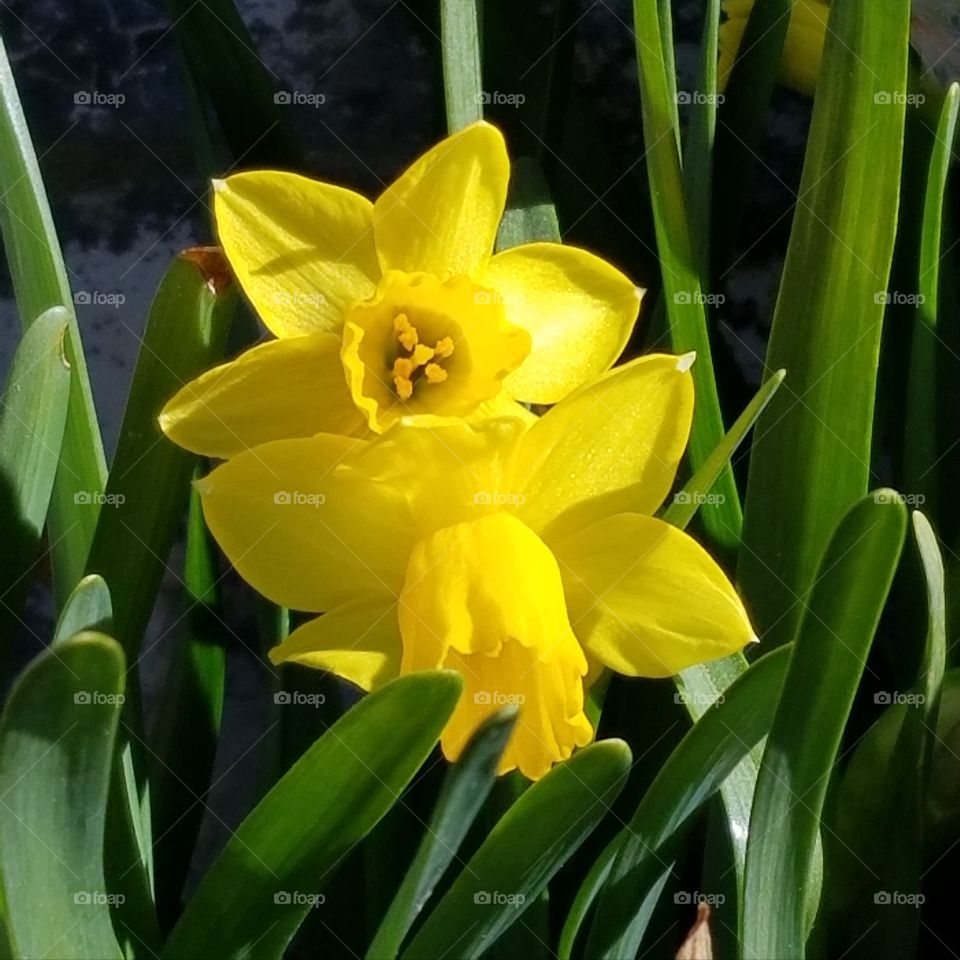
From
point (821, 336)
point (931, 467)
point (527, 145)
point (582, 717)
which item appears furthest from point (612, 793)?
point (527, 145)

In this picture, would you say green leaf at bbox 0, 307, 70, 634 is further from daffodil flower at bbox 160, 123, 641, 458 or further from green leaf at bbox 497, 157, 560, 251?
green leaf at bbox 497, 157, 560, 251

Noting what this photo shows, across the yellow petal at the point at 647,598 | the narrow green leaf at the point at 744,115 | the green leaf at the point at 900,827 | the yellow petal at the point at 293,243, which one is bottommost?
the green leaf at the point at 900,827

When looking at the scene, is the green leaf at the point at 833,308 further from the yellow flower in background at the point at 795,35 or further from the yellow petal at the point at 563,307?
the yellow flower in background at the point at 795,35

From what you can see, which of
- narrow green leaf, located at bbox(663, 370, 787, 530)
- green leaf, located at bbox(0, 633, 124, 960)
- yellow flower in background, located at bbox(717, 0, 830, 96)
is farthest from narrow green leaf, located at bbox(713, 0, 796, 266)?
green leaf, located at bbox(0, 633, 124, 960)

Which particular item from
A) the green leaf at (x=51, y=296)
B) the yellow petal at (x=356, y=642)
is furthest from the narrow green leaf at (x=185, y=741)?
the yellow petal at (x=356, y=642)

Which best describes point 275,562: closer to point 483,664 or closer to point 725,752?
point 483,664

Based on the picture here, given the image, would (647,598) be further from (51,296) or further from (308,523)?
(51,296)
